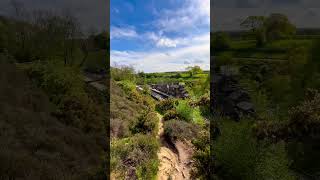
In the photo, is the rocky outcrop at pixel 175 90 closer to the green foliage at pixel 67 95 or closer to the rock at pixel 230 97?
the rock at pixel 230 97

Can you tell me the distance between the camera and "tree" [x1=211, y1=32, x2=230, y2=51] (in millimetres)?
8605

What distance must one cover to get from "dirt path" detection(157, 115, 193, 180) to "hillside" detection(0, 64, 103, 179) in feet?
4.49

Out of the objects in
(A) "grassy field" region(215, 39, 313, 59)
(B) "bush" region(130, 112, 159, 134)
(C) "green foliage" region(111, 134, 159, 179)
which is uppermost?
(A) "grassy field" region(215, 39, 313, 59)

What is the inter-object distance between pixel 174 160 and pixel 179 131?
1455 millimetres

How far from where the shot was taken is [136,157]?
6508mm

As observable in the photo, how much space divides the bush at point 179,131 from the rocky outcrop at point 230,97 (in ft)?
3.13

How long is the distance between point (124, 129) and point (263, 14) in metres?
4.81

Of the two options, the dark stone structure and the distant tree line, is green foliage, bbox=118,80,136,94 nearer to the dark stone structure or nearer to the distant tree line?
the dark stone structure

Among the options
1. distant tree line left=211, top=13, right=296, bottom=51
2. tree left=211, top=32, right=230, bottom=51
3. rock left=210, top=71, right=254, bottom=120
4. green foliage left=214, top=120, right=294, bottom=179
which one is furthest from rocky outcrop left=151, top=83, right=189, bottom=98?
green foliage left=214, top=120, right=294, bottom=179

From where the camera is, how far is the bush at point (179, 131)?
8.32m

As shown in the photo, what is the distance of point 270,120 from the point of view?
699cm

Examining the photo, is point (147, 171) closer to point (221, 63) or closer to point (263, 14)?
point (221, 63)

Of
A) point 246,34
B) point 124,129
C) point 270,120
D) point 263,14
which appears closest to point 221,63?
point 246,34

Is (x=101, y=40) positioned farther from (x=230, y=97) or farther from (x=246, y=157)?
(x=246, y=157)
